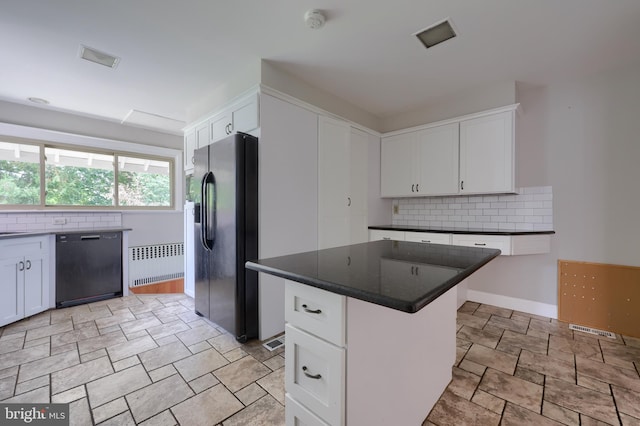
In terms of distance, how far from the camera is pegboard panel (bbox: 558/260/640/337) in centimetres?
251

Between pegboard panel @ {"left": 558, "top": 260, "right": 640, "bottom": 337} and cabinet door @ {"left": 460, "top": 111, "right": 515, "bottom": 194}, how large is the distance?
108 cm

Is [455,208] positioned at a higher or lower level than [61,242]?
higher

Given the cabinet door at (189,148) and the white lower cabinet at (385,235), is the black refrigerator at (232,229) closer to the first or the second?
the cabinet door at (189,148)

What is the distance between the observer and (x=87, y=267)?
3.42 m

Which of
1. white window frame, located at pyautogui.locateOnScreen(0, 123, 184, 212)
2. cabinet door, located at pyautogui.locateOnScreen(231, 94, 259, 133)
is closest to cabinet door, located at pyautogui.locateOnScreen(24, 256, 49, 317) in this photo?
white window frame, located at pyautogui.locateOnScreen(0, 123, 184, 212)

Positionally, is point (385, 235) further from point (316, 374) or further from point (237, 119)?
point (316, 374)

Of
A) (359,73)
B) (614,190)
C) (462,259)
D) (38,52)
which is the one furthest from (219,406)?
(614,190)

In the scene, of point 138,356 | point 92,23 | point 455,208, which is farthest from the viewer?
point 455,208

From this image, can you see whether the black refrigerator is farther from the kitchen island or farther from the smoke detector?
the kitchen island

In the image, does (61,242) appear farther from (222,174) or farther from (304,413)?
(304,413)

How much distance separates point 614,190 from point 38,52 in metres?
5.36

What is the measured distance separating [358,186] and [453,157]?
3.83 feet

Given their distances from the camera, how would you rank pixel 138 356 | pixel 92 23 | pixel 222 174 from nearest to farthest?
pixel 92 23, pixel 138 356, pixel 222 174

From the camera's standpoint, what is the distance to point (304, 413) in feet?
3.48
